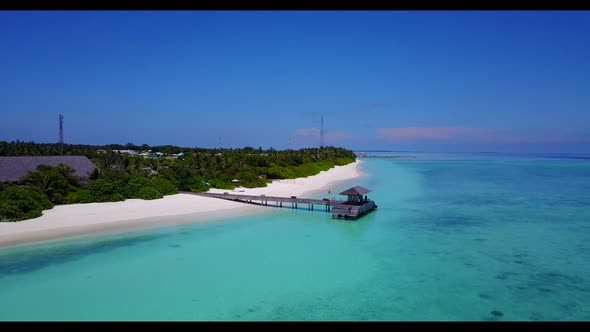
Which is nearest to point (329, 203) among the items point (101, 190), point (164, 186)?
point (164, 186)

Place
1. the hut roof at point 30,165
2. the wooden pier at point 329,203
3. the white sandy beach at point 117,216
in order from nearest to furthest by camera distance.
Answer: the white sandy beach at point 117,216 < the wooden pier at point 329,203 < the hut roof at point 30,165

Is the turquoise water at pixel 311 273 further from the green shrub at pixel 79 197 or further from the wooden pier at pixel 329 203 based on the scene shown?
the green shrub at pixel 79 197

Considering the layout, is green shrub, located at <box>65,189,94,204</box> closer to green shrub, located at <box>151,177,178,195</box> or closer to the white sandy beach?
the white sandy beach

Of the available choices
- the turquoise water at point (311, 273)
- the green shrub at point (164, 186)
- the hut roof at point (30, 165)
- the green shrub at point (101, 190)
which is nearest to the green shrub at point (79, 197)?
the green shrub at point (101, 190)

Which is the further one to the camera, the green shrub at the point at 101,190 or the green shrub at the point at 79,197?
the green shrub at the point at 101,190

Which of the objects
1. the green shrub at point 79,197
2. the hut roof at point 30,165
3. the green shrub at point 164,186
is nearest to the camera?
the green shrub at point 79,197

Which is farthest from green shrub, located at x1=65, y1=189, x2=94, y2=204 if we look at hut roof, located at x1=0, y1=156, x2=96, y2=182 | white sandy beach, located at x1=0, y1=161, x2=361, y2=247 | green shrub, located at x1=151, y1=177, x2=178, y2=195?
green shrub, located at x1=151, y1=177, x2=178, y2=195

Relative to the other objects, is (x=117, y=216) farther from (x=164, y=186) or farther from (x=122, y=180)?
(x=164, y=186)
